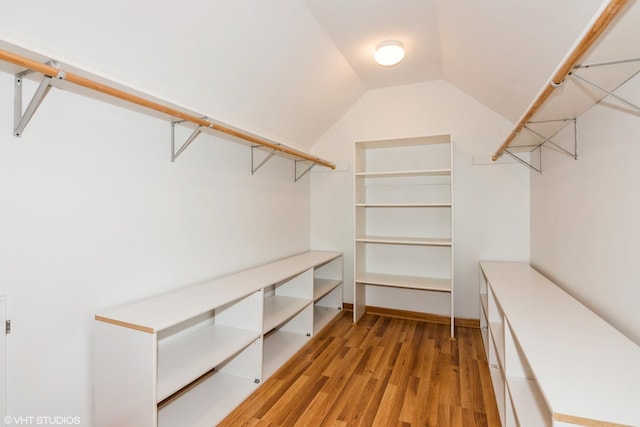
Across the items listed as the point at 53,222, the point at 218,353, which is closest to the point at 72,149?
the point at 53,222

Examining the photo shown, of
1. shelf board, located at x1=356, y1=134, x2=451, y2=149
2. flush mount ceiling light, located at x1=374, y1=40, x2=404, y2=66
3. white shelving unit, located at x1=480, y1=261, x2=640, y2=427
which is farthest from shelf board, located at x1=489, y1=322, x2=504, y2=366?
flush mount ceiling light, located at x1=374, y1=40, x2=404, y2=66

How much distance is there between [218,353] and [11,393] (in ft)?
3.02

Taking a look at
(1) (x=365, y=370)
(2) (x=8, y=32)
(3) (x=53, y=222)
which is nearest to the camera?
(2) (x=8, y=32)

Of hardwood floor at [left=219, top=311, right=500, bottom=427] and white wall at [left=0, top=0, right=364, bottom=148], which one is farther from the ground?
white wall at [left=0, top=0, right=364, bottom=148]

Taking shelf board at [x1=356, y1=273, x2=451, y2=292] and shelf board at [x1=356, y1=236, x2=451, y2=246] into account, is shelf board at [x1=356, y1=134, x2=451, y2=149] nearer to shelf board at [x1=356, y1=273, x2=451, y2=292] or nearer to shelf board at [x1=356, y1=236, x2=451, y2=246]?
shelf board at [x1=356, y1=236, x2=451, y2=246]

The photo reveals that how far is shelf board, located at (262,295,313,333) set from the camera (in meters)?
2.54

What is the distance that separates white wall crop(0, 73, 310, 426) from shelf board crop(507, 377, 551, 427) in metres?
2.04

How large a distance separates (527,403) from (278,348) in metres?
1.83

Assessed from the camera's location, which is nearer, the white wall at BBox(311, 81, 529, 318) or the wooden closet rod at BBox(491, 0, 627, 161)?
the wooden closet rod at BBox(491, 0, 627, 161)

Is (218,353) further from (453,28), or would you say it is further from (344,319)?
(453,28)

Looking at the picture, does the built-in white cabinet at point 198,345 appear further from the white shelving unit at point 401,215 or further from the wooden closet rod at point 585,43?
the wooden closet rod at point 585,43

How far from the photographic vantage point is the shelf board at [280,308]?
2.54m

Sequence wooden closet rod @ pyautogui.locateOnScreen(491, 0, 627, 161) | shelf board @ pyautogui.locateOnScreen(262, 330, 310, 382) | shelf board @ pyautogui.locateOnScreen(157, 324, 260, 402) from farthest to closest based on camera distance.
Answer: shelf board @ pyautogui.locateOnScreen(262, 330, 310, 382)
shelf board @ pyautogui.locateOnScreen(157, 324, 260, 402)
wooden closet rod @ pyautogui.locateOnScreen(491, 0, 627, 161)

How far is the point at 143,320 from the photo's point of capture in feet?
5.17
